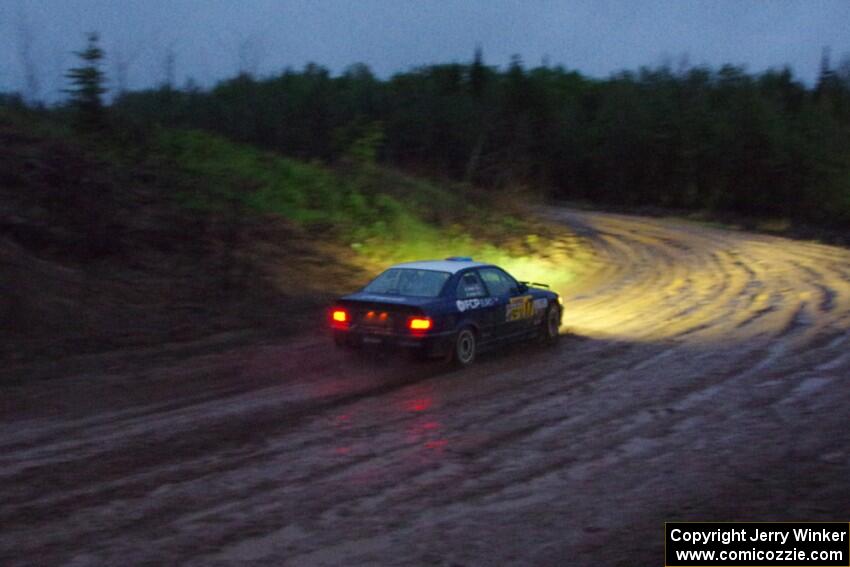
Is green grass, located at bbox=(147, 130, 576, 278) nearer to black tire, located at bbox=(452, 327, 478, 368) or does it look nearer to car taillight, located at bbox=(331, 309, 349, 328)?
car taillight, located at bbox=(331, 309, 349, 328)

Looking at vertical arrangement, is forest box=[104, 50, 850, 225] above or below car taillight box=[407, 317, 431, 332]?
above

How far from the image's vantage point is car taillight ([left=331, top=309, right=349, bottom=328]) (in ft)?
41.7

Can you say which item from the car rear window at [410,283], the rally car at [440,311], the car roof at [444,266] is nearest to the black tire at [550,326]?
the rally car at [440,311]

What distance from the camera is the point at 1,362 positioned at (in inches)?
480

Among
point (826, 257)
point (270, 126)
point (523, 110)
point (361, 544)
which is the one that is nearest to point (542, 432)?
point (361, 544)

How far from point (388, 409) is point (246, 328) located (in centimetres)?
566

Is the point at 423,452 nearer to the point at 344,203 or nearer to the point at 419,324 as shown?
the point at 419,324

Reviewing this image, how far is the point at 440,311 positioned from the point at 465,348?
2.47 ft

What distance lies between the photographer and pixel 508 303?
1384 cm

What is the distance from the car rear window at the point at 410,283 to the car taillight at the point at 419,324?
2.15 feet

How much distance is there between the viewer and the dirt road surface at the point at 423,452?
6.19 meters

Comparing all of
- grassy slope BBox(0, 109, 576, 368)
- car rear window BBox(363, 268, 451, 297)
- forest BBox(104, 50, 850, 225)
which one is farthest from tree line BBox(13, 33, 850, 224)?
car rear window BBox(363, 268, 451, 297)

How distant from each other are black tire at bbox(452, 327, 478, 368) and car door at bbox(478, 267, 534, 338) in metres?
0.61

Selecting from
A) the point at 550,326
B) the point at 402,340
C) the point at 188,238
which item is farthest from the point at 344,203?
the point at 402,340
